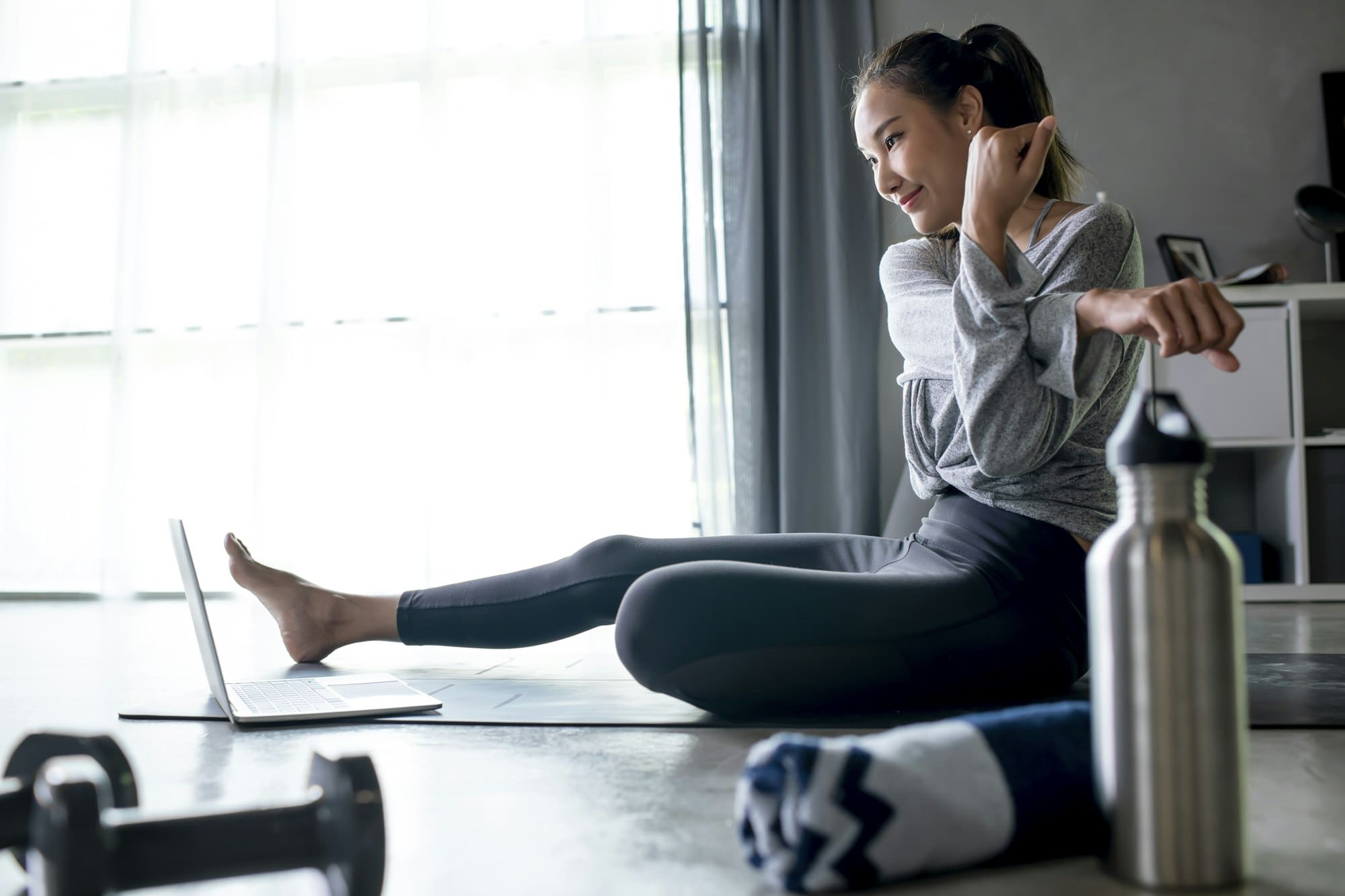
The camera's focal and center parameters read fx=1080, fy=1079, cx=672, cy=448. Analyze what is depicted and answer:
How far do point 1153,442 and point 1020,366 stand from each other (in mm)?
516

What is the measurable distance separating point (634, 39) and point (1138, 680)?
329 cm

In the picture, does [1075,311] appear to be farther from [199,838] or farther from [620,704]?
[199,838]

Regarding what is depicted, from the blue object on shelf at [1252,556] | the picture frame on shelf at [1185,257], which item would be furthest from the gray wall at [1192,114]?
the blue object on shelf at [1252,556]

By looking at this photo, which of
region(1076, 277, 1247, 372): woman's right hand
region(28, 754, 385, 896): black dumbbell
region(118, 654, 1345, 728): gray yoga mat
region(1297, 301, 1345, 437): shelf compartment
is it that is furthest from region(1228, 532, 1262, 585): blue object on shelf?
region(28, 754, 385, 896): black dumbbell

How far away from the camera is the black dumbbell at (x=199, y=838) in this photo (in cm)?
51

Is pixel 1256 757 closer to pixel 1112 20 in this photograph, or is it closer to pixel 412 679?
pixel 412 679

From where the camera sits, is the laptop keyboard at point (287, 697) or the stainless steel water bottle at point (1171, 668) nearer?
the stainless steel water bottle at point (1171, 668)

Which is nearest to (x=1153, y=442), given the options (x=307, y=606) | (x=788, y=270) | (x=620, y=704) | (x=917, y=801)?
(x=917, y=801)

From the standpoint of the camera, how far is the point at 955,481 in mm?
1280

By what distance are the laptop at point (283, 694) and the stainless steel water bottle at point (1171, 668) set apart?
0.92 meters

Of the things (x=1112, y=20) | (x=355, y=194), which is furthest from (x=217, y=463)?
(x=1112, y=20)

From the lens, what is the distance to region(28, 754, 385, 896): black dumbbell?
0.51 m

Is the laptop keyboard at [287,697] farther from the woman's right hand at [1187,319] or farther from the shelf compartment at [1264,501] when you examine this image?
the shelf compartment at [1264,501]

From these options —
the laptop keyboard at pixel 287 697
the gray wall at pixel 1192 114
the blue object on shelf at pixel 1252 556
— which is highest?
the gray wall at pixel 1192 114
